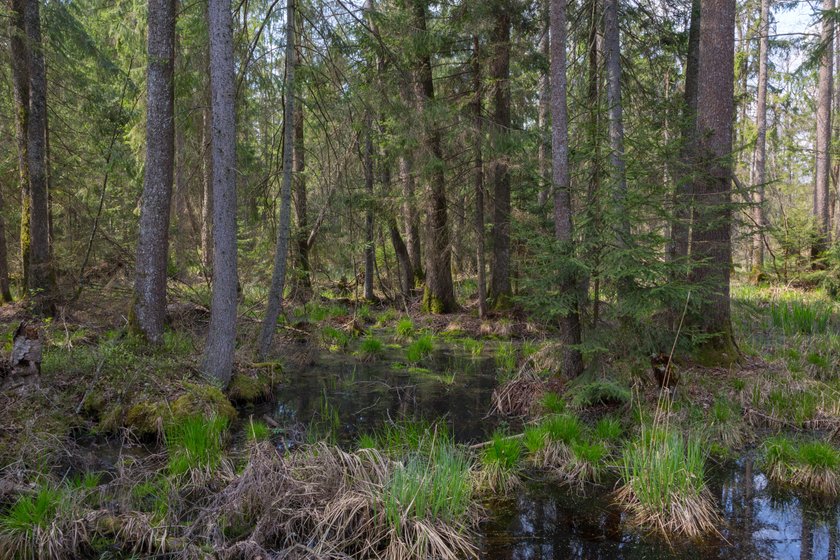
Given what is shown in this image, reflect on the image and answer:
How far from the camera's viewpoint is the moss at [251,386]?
8227 millimetres

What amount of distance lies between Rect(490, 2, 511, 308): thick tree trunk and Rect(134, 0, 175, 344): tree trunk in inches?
254

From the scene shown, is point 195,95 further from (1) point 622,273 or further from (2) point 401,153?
(1) point 622,273

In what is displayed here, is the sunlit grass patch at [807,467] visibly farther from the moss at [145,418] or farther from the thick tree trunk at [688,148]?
the moss at [145,418]

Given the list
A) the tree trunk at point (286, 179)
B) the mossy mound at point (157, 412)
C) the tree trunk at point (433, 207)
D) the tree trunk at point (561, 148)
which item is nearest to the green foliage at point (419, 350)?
the tree trunk at point (286, 179)

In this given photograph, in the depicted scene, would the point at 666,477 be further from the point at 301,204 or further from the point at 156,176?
the point at 301,204

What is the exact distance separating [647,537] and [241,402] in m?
5.80

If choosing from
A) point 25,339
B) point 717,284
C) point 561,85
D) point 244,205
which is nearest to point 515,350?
point 717,284

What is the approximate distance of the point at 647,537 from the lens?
4.59m

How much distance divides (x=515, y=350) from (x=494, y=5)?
24.4 ft

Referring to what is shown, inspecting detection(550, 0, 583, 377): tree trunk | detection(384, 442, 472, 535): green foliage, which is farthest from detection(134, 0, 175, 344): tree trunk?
detection(384, 442, 472, 535): green foliage

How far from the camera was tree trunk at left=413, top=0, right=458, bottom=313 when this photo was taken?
12.7m

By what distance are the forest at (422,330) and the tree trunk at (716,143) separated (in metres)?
0.04

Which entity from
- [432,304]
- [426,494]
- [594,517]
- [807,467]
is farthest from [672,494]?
[432,304]

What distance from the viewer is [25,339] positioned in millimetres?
6762
